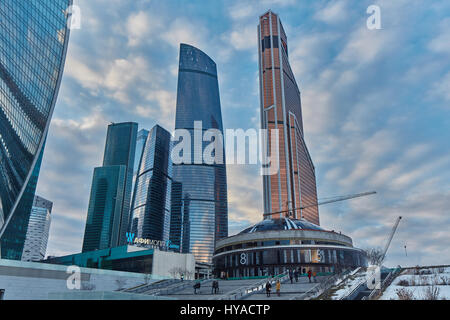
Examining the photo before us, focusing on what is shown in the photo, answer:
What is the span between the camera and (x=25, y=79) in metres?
71.2

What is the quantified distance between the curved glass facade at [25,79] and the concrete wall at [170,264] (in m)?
40.2

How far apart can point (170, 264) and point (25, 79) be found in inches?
2327

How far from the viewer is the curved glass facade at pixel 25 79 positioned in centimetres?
6381

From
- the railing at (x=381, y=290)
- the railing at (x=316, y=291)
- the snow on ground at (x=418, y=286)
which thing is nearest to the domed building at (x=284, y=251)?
the railing at (x=381, y=290)

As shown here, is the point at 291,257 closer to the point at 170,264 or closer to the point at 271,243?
the point at 271,243

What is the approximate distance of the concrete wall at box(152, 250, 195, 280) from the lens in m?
91.1

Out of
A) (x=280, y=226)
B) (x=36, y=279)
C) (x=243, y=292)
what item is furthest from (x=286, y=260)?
(x=36, y=279)

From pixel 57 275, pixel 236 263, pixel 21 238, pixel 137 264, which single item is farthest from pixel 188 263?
pixel 21 238

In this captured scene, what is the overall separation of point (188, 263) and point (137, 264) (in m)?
14.8

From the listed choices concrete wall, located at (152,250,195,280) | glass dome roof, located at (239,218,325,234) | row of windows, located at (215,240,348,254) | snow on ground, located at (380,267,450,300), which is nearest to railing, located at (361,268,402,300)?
snow on ground, located at (380,267,450,300)

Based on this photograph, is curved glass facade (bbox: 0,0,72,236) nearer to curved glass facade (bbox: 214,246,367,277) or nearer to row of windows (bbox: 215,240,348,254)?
row of windows (bbox: 215,240,348,254)

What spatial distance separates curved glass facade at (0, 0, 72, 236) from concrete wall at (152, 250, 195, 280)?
1583 inches

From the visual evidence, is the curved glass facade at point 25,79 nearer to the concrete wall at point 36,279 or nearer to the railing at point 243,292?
the concrete wall at point 36,279
